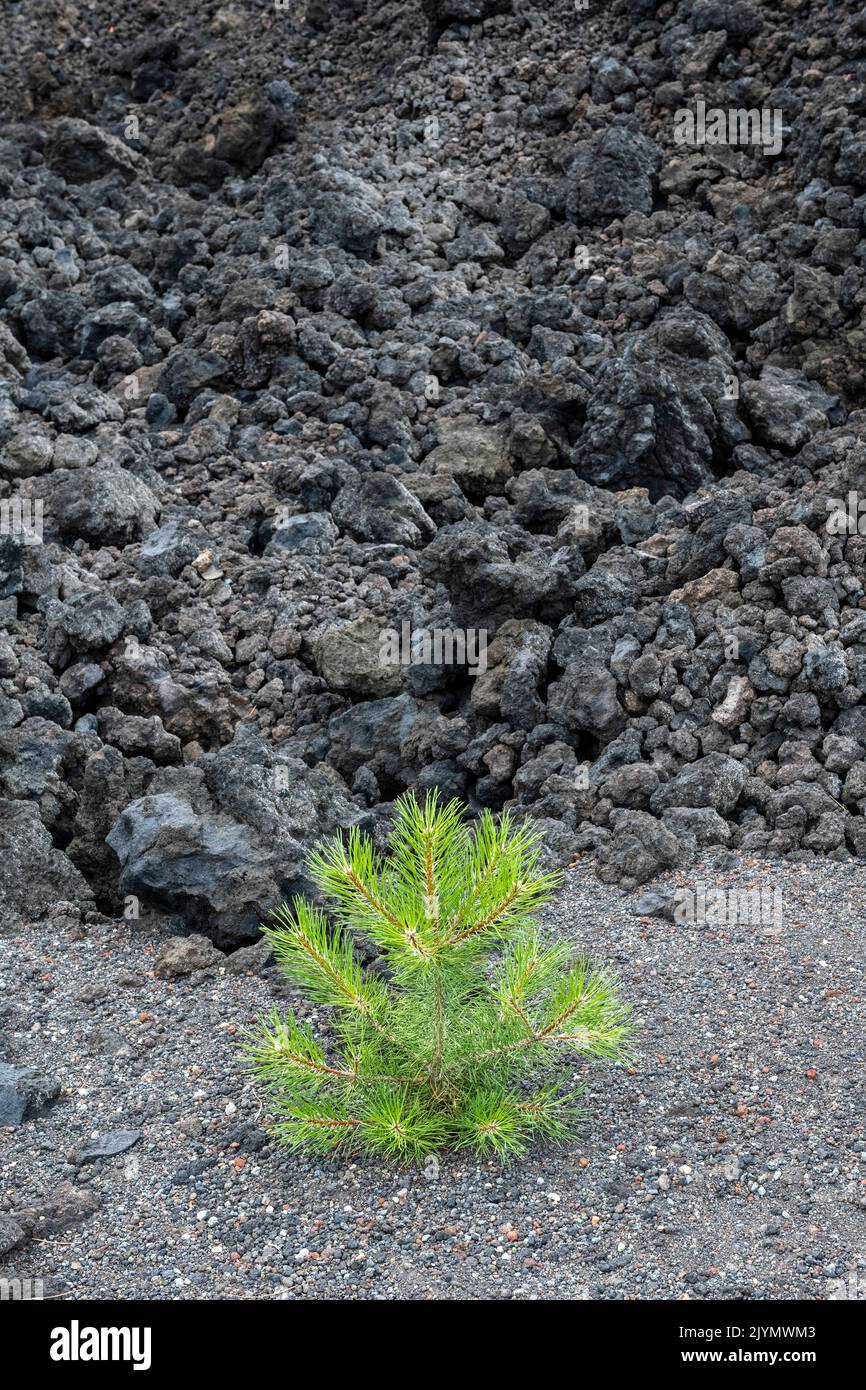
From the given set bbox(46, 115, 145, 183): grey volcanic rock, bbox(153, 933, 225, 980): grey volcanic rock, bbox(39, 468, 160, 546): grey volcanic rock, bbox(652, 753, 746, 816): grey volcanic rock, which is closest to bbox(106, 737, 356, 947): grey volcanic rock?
bbox(153, 933, 225, 980): grey volcanic rock

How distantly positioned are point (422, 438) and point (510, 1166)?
6.65 m

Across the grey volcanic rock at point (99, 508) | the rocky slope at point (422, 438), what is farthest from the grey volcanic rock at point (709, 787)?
the grey volcanic rock at point (99, 508)

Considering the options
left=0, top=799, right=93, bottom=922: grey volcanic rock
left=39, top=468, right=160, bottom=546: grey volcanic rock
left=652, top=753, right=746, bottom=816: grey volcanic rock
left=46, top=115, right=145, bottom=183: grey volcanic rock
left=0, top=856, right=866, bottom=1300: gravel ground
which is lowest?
left=0, top=856, right=866, bottom=1300: gravel ground

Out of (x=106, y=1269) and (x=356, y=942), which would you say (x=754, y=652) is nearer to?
(x=356, y=942)

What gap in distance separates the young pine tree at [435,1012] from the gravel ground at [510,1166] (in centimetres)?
19

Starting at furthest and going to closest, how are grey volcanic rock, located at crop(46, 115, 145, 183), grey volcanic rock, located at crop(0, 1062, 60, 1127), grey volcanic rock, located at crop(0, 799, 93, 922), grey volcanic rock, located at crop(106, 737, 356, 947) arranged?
1. grey volcanic rock, located at crop(46, 115, 145, 183)
2. grey volcanic rock, located at crop(0, 799, 93, 922)
3. grey volcanic rock, located at crop(106, 737, 356, 947)
4. grey volcanic rock, located at crop(0, 1062, 60, 1127)

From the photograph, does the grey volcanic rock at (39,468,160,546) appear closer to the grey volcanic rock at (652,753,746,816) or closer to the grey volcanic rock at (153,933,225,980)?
the grey volcanic rock at (153,933,225,980)

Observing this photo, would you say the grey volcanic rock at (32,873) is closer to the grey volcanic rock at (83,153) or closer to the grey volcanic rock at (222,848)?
the grey volcanic rock at (222,848)

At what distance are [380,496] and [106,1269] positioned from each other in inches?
240

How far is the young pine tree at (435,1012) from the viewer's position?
152 inches

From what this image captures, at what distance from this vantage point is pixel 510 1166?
411 centimetres

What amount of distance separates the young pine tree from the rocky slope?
5.58 feet

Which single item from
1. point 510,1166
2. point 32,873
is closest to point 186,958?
point 32,873

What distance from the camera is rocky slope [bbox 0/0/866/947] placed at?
664 centimetres
